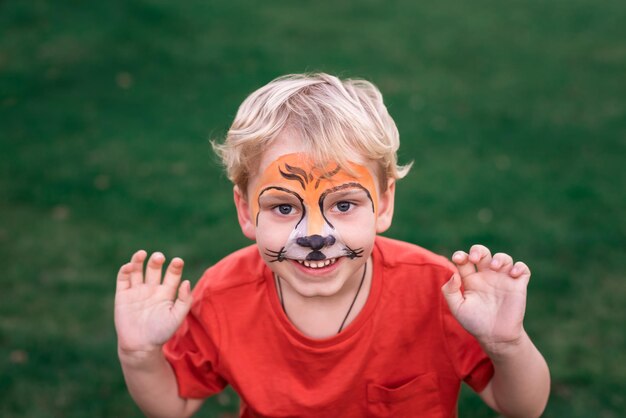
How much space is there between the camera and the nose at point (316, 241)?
2453 mm

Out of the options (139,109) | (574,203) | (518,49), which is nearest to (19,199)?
(139,109)

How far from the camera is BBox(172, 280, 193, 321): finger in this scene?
8.48ft

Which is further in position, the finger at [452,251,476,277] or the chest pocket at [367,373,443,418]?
the chest pocket at [367,373,443,418]

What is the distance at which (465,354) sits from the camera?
270 cm

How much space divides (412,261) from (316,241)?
513mm

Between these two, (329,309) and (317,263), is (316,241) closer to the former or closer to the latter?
(317,263)

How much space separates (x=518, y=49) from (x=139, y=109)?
14.4 feet

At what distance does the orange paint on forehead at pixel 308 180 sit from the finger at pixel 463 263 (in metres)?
0.40

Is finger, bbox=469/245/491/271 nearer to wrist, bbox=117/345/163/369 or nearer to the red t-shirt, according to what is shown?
the red t-shirt

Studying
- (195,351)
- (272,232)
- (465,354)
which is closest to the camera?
(272,232)

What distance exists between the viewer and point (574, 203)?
5.61 m

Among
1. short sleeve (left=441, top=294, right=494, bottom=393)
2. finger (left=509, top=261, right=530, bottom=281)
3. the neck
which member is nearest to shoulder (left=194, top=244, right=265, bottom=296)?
the neck

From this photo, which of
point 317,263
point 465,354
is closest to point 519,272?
point 465,354

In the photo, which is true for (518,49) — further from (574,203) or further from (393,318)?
(393,318)
